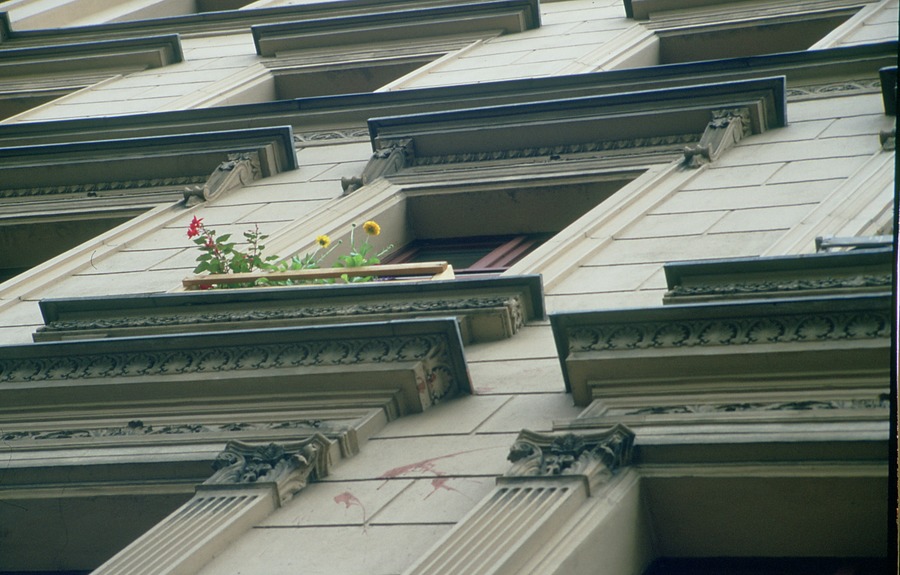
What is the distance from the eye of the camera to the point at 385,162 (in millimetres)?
13812

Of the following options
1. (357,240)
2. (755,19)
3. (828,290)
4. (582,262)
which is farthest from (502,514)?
(755,19)

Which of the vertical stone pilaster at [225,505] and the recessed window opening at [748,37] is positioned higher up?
the recessed window opening at [748,37]

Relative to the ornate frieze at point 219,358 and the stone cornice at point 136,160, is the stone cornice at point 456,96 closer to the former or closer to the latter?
the stone cornice at point 136,160

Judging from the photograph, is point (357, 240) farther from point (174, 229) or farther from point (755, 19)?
point (755, 19)

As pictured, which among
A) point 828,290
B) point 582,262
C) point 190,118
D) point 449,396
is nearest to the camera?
point 828,290

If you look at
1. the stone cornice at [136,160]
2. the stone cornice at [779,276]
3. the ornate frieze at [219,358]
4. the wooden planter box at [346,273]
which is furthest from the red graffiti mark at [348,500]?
the stone cornice at [136,160]

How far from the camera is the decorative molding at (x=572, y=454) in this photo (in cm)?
683

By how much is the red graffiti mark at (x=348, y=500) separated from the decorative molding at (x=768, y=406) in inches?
61.2

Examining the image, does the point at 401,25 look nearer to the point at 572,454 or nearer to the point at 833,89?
the point at 833,89

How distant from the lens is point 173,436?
8641mm

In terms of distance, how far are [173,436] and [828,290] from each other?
414 centimetres

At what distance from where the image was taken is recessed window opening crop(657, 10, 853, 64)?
17.1 metres

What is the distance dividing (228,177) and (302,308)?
4.86 metres

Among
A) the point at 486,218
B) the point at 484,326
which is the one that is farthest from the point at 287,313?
the point at 486,218
